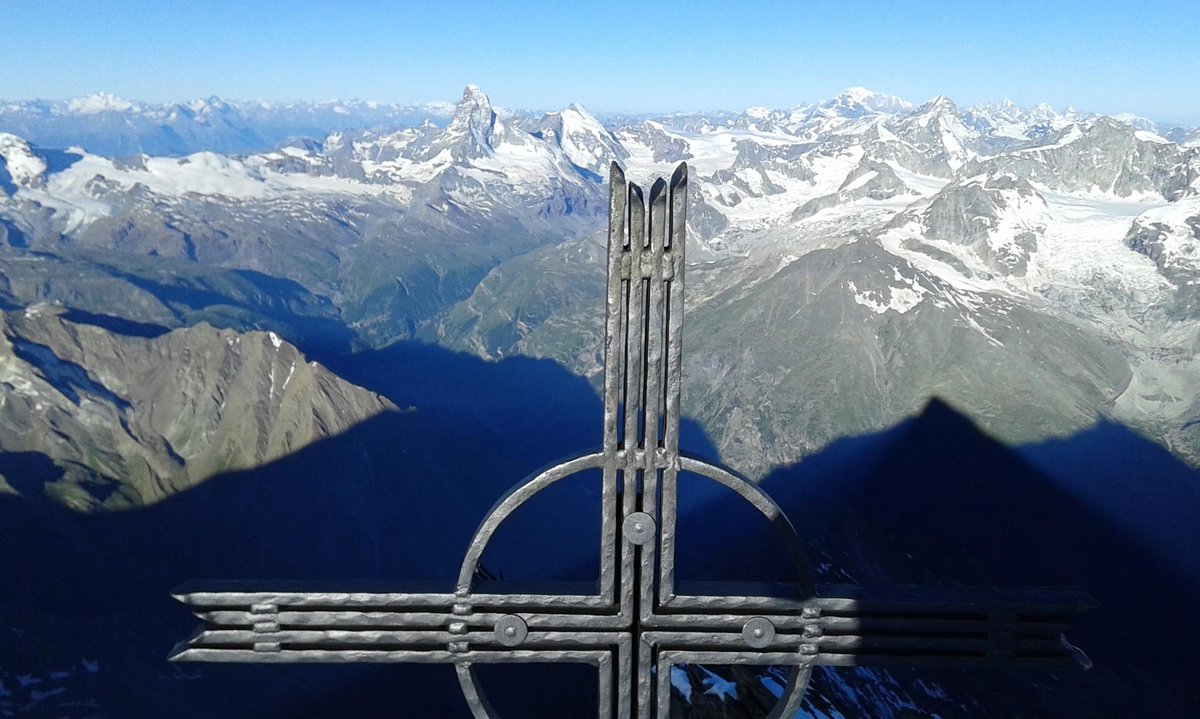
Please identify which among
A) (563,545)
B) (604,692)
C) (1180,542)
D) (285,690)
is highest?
(604,692)

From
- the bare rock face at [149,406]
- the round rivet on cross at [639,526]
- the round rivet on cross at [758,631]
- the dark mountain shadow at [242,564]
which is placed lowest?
the dark mountain shadow at [242,564]

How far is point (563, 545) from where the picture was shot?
7116 inches

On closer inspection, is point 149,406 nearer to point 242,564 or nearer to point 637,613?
point 242,564

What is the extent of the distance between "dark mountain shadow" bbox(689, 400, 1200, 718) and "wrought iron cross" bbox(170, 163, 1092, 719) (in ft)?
165

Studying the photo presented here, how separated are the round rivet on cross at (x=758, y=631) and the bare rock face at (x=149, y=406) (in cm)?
17499

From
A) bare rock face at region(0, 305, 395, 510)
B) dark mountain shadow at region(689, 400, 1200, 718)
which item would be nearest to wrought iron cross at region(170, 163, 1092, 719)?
dark mountain shadow at region(689, 400, 1200, 718)

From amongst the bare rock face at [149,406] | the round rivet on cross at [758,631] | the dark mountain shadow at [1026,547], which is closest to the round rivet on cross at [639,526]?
the round rivet on cross at [758,631]

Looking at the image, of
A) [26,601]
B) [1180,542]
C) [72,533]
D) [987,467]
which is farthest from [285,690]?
[1180,542]

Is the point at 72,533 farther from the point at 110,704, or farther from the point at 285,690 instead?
the point at 285,690

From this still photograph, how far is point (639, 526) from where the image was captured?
6539 mm

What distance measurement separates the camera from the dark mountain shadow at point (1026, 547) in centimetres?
8475

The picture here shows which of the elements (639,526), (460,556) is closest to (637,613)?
(639,526)

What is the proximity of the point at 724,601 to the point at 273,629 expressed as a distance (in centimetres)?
414

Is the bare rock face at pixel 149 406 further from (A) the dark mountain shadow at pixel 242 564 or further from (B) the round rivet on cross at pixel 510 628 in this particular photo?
(B) the round rivet on cross at pixel 510 628
